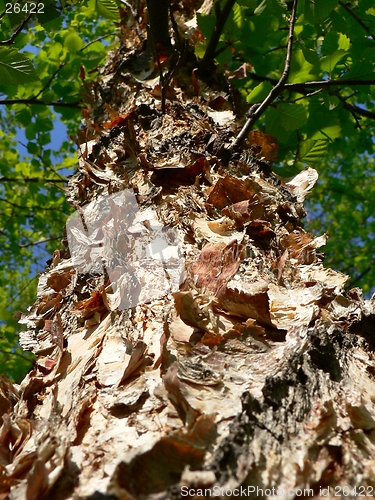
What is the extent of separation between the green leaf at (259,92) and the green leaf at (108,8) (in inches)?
49.7

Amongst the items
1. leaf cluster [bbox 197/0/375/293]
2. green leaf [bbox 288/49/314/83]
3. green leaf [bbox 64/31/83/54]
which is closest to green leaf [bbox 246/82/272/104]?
leaf cluster [bbox 197/0/375/293]

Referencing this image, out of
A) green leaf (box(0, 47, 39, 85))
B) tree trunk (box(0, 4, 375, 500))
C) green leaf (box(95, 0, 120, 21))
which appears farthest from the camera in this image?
green leaf (box(95, 0, 120, 21))

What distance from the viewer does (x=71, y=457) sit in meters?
0.76

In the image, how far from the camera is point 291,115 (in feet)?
6.87

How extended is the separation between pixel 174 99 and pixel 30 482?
1921 mm

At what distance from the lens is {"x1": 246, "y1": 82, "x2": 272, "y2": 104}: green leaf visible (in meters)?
2.26

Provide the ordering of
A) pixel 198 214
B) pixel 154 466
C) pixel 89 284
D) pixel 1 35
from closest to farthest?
1. pixel 154 466
2. pixel 89 284
3. pixel 198 214
4. pixel 1 35

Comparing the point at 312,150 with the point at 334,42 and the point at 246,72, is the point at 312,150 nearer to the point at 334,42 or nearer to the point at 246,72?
the point at 334,42

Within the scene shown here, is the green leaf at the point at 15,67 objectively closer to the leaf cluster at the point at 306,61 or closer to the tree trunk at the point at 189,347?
the tree trunk at the point at 189,347

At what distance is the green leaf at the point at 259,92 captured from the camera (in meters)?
2.26

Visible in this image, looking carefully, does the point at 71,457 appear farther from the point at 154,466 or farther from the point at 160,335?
the point at 160,335

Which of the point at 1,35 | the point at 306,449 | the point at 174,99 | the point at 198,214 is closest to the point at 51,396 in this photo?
the point at 306,449

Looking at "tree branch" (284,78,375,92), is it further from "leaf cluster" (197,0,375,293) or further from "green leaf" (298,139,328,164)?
"green leaf" (298,139,328,164)

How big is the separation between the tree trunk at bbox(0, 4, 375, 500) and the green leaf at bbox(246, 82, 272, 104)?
21.7 inches
